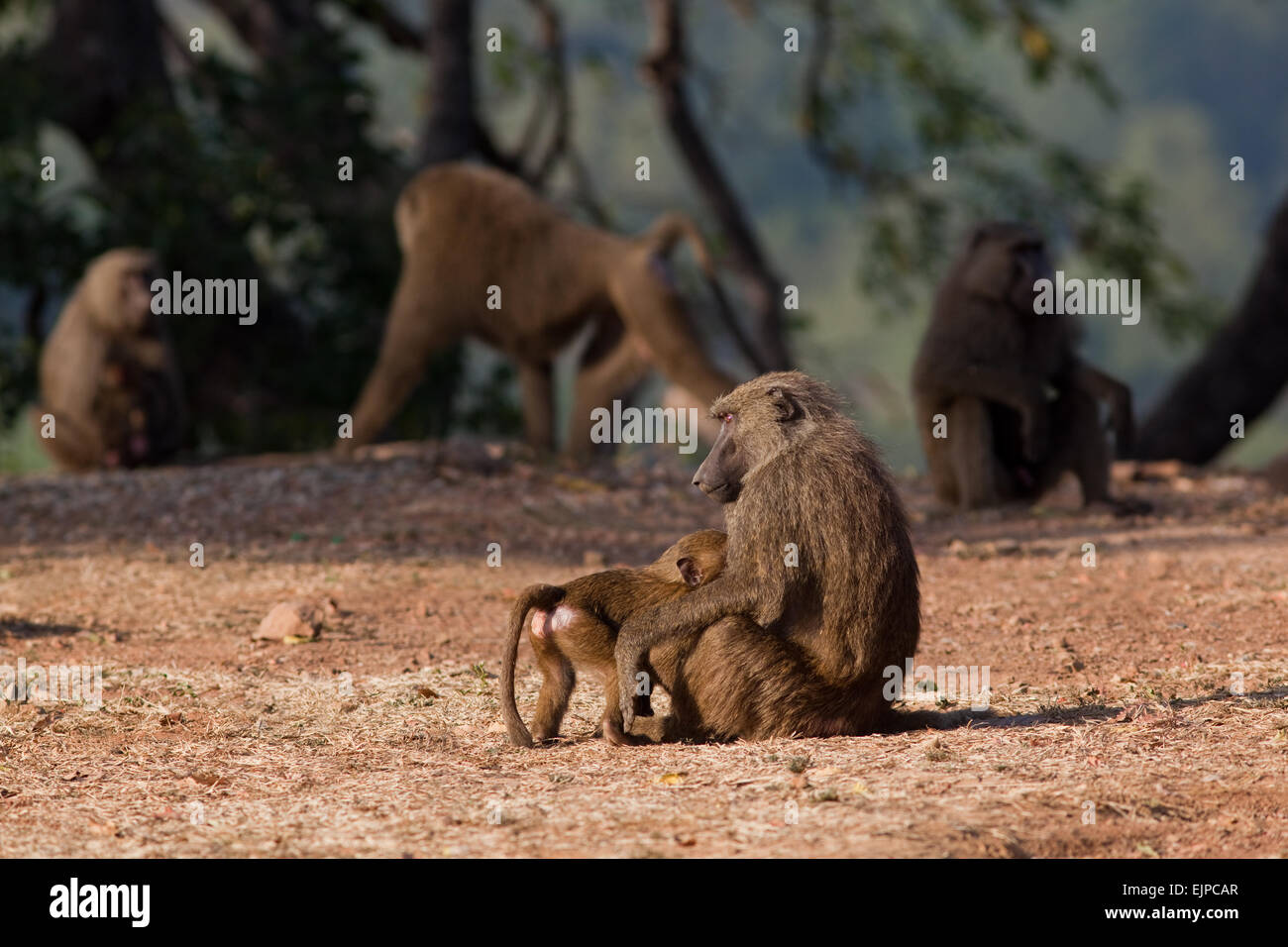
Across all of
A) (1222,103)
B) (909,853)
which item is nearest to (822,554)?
(909,853)

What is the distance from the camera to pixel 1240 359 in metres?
12.3

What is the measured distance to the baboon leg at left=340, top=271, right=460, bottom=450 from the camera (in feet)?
33.1

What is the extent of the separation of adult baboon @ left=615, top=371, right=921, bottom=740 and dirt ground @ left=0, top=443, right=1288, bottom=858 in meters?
0.14

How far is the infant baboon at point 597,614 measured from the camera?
423 cm

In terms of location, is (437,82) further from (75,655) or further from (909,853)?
(909,853)

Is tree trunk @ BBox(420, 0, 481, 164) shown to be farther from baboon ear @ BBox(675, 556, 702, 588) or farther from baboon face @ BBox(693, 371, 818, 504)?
baboon ear @ BBox(675, 556, 702, 588)

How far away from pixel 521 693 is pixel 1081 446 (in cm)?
427

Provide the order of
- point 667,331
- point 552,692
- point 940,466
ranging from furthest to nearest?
point 667,331 < point 940,466 < point 552,692

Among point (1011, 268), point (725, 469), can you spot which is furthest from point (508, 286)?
point (725, 469)

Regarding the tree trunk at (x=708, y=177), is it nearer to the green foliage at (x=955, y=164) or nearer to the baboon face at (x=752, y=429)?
the green foliage at (x=955, y=164)

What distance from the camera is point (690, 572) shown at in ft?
13.8

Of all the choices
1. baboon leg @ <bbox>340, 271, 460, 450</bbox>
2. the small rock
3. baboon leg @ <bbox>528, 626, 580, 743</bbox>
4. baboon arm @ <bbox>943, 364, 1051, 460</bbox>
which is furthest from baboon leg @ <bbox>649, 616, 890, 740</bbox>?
baboon leg @ <bbox>340, 271, 460, 450</bbox>

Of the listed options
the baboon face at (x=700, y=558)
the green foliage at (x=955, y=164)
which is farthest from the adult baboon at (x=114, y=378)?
the green foliage at (x=955, y=164)

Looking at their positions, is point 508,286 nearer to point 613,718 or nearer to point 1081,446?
point 1081,446
